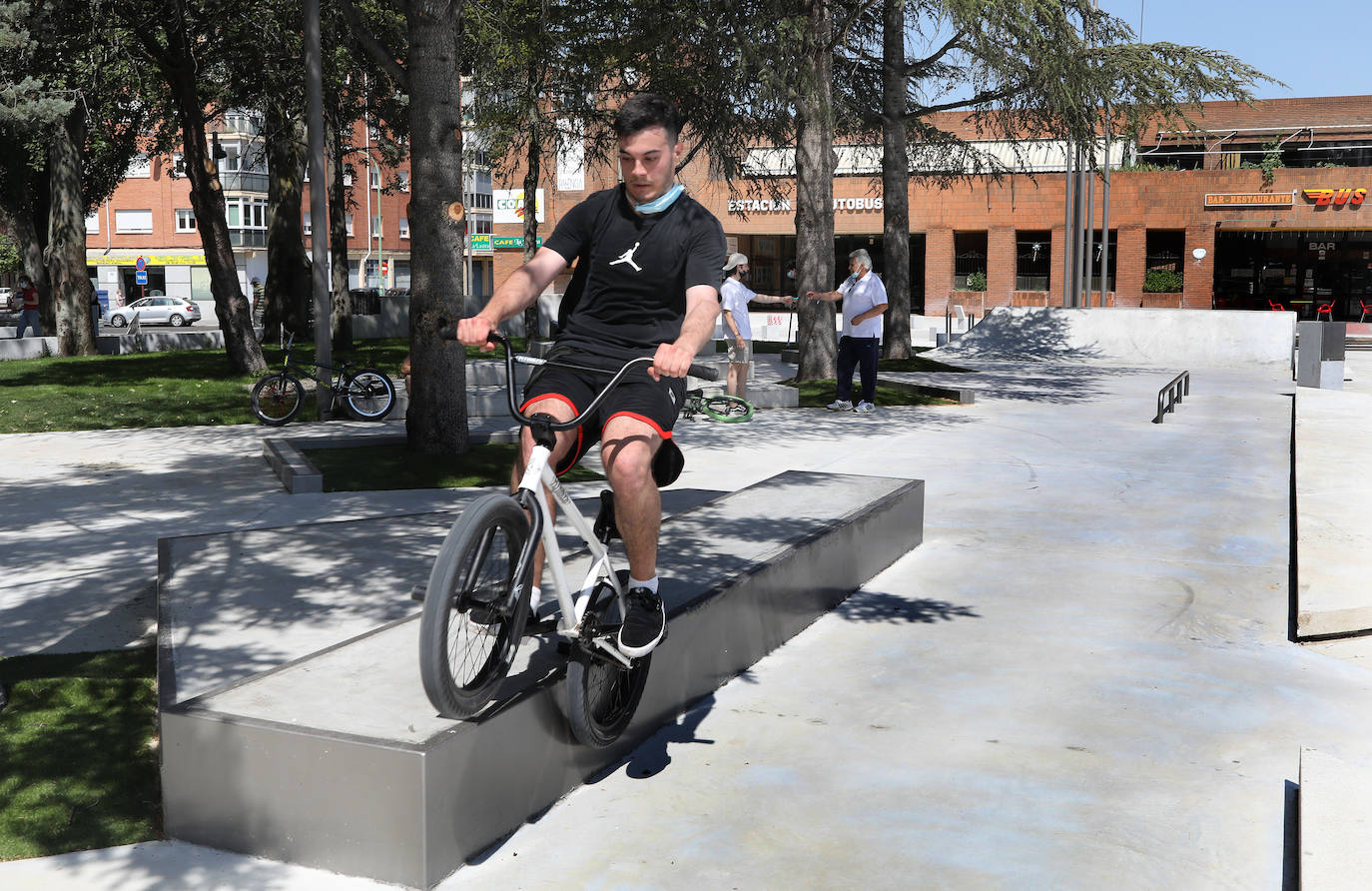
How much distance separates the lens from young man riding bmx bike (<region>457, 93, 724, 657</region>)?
405 centimetres

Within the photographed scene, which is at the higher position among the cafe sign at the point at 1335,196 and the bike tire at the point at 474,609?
the cafe sign at the point at 1335,196

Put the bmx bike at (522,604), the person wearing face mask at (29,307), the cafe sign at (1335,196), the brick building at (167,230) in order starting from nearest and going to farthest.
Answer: the bmx bike at (522,604) → the person wearing face mask at (29,307) → the cafe sign at (1335,196) → the brick building at (167,230)

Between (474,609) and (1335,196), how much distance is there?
57.3 metres

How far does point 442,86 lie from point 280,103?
665 inches

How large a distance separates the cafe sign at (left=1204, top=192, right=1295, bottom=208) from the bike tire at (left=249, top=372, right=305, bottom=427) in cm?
4852

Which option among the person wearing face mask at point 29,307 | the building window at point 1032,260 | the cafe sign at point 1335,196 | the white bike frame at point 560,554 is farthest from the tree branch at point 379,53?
the cafe sign at point 1335,196

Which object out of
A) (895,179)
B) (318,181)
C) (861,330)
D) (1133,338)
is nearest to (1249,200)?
(1133,338)

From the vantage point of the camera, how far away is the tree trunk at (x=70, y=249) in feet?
82.8

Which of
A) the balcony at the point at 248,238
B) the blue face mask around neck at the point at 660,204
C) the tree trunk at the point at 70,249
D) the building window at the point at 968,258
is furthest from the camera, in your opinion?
the balcony at the point at 248,238

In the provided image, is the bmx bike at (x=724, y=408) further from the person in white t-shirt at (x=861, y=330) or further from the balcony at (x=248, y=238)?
the balcony at (x=248, y=238)

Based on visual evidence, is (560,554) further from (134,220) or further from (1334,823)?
(134,220)

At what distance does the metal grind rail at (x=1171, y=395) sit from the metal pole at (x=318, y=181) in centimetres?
1019

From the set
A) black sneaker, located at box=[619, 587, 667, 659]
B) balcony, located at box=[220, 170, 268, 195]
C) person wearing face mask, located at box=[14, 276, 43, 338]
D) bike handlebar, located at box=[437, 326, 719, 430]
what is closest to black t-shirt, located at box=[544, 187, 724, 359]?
bike handlebar, located at box=[437, 326, 719, 430]

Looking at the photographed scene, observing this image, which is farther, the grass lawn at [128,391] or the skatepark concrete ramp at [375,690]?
the grass lawn at [128,391]
